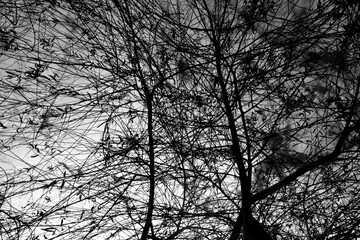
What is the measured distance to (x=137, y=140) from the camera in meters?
2.13

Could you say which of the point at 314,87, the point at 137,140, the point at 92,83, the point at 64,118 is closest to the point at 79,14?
the point at 92,83

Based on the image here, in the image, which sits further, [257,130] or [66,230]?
[257,130]

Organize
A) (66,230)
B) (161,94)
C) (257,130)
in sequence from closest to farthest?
(66,230) → (161,94) → (257,130)

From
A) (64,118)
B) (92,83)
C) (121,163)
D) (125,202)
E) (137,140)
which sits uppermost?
(92,83)

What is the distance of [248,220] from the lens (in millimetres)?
1912

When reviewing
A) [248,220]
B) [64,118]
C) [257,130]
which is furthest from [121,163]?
[257,130]

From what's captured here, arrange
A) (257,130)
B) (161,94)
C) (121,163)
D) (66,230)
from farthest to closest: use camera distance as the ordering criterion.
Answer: (257,130)
(161,94)
(121,163)
(66,230)

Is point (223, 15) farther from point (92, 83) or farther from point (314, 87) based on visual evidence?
point (92, 83)

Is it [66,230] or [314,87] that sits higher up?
[314,87]

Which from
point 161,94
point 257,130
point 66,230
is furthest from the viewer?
point 257,130

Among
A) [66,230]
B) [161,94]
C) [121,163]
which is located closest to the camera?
[66,230]

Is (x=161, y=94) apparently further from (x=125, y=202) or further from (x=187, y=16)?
(x=125, y=202)

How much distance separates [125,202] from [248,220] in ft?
3.07

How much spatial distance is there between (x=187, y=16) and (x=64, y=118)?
1301 millimetres
